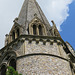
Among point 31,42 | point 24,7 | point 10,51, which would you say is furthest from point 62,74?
point 24,7

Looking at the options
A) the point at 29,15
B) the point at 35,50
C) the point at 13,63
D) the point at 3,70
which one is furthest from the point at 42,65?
the point at 29,15

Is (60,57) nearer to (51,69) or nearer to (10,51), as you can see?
(51,69)

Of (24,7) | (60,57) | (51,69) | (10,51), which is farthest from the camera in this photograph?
(24,7)

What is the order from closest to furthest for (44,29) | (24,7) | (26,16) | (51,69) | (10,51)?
(51,69), (10,51), (44,29), (26,16), (24,7)

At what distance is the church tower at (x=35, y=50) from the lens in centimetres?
1616

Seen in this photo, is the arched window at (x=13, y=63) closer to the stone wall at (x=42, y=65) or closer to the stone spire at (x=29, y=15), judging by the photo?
the stone wall at (x=42, y=65)

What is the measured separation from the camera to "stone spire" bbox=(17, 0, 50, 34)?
20906 millimetres

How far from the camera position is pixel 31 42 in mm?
18094

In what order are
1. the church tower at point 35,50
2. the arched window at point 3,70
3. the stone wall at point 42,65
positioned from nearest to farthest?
the stone wall at point 42,65
the church tower at point 35,50
the arched window at point 3,70

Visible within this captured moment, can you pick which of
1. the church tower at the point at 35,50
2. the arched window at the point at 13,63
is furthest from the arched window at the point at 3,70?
the arched window at the point at 13,63

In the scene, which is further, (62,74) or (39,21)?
(39,21)

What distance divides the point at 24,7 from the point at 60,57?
29.8 feet

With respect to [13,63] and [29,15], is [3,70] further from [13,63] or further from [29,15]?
[29,15]

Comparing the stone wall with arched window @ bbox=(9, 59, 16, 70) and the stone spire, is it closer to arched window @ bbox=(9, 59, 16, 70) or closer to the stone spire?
arched window @ bbox=(9, 59, 16, 70)
